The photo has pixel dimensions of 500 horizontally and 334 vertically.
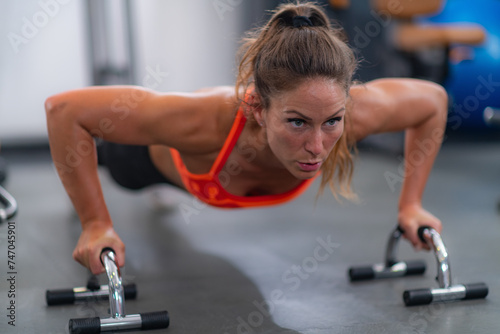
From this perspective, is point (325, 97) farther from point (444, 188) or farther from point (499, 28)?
point (499, 28)

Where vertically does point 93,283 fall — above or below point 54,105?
below

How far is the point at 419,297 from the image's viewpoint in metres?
1.58

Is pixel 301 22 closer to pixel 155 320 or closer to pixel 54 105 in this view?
pixel 54 105

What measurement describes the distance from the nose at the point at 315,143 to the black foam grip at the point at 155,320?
0.55 m

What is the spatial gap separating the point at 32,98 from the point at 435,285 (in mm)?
3411

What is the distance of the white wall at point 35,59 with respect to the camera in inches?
160

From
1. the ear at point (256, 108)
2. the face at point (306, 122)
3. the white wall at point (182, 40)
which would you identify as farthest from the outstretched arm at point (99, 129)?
the white wall at point (182, 40)

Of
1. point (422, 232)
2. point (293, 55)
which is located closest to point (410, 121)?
point (422, 232)

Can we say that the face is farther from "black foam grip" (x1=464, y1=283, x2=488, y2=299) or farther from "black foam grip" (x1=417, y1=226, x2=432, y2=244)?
"black foam grip" (x1=464, y1=283, x2=488, y2=299)

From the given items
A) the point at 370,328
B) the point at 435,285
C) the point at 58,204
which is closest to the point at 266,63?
the point at 370,328

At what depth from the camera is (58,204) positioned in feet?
9.73

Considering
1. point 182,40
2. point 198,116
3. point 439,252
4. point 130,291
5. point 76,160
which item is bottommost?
point 130,291

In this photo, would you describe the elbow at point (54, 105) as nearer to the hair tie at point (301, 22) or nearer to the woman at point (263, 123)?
the woman at point (263, 123)

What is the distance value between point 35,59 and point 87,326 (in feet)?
10.7
